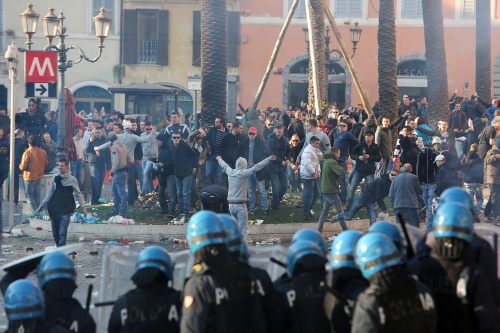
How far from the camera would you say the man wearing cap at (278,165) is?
1931cm

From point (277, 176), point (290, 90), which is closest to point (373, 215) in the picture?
point (277, 176)

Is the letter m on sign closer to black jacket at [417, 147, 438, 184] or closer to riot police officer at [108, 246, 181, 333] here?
black jacket at [417, 147, 438, 184]

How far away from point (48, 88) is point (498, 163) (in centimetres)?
801

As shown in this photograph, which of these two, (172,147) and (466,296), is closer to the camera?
(466,296)

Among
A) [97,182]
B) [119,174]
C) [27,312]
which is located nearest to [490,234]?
[27,312]

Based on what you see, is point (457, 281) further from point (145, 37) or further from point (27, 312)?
point (145, 37)

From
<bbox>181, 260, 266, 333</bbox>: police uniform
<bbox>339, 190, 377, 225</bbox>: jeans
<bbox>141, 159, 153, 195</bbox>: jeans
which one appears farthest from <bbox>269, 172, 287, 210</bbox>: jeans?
<bbox>181, 260, 266, 333</bbox>: police uniform

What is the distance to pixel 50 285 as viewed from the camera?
6570 mm

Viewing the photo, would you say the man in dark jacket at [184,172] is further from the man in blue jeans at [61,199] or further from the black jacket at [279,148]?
the man in blue jeans at [61,199]

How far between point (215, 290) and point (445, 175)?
39.0 ft

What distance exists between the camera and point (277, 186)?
19.5 meters

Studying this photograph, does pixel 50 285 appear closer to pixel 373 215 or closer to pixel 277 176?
pixel 373 215

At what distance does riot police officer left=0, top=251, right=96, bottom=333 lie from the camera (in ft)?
21.3

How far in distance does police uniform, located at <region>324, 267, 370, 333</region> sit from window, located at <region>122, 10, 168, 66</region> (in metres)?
36.2
